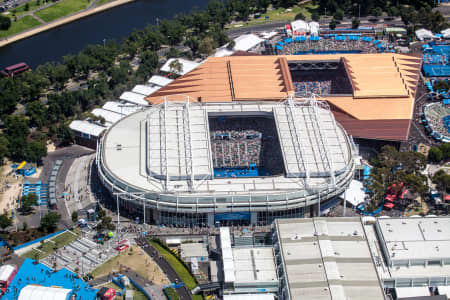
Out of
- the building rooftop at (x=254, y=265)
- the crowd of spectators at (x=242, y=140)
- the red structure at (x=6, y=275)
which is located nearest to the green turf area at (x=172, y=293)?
the building rooftop at (x=254, y=265)

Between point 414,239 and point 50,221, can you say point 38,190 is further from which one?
point 414,239

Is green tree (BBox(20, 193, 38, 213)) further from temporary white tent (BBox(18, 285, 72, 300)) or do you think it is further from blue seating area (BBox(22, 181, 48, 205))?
temporary white tent (BBox(18, 285, 72, 300))

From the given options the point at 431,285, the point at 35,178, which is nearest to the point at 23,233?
the point at 35,178

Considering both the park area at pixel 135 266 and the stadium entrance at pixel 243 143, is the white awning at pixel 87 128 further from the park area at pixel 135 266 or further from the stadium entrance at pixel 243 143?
the park area at pixel 135 266

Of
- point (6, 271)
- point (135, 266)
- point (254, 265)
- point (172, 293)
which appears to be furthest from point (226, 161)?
point (6, 271)

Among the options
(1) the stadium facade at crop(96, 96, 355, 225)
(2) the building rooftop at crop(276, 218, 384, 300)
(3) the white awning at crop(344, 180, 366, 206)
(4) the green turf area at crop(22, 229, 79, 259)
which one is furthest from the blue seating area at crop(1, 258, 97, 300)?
(3) the white awning at crop(344, 180, 366, 206)

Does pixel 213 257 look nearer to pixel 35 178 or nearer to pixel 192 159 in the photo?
pixel 192 159
